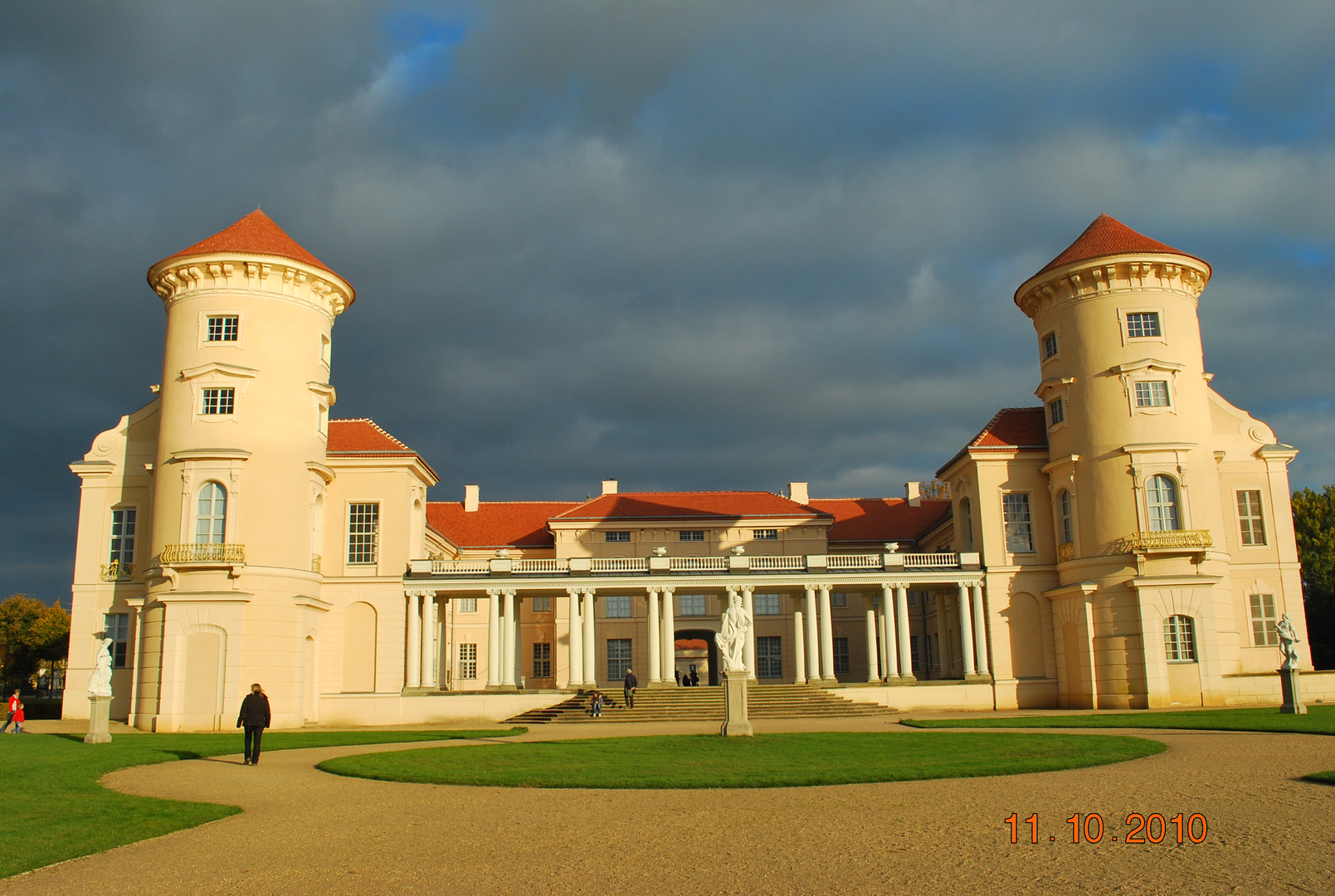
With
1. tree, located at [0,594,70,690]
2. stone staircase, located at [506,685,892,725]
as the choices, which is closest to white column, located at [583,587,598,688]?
stone staircase, located at [506,685,892,725]

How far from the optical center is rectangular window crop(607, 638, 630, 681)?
50156mm

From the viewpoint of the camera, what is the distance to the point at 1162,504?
3566cm

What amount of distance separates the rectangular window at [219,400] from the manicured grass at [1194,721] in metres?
23.8

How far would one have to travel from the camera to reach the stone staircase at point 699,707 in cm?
3403

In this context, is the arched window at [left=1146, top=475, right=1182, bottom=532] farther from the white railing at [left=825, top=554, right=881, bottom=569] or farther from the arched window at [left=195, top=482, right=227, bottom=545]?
the arched window at [left=195, top=482, right=227, bottom=545]

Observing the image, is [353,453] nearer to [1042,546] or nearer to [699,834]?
[1042,546]

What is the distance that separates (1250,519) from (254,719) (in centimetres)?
3502

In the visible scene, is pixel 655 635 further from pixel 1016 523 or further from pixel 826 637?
pixel 1016 523

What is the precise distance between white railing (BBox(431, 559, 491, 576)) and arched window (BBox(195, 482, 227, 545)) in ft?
28.9

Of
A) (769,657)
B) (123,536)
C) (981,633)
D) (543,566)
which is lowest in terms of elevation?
(769,657)

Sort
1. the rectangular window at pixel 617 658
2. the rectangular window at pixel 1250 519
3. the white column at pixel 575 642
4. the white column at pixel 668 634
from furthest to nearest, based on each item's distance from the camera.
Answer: the rectangular window at pixel 617 658 → the white column at pixel 668 634 → the white column at pixel 575 642 → the rectangular window at pixel 1250 519

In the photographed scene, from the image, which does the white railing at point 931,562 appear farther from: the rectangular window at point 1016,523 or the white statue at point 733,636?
the white statue at point 733,636

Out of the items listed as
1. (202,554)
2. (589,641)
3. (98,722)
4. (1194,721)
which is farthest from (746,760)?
(589,641)

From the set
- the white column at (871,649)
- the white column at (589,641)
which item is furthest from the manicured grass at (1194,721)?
the white column at (589,641)
